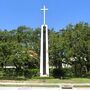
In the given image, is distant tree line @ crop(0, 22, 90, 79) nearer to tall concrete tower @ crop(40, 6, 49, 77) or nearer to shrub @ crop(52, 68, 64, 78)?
shrub @ crop(52, 68, 64, 78)

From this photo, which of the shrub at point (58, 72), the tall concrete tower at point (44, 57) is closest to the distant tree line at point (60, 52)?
the shrub at point (58, 72)

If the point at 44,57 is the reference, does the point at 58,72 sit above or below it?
below

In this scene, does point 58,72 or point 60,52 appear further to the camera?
point 58,72

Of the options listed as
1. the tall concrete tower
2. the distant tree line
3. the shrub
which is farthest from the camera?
the shrub

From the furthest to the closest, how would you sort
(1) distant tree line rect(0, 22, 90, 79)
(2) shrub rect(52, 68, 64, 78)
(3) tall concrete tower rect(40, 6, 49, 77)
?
1. (2) shrub rect(52, 68, 64, 78)
2. (3) tall concrete tower rect(40, 6, 49, 77)
3. (1) distant tree line rect(0, 22, 90, 79)

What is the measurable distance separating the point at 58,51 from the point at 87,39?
4.22 m

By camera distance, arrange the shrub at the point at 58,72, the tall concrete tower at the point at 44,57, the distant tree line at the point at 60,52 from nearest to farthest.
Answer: the distant tree line at the point at 60,52, the tall concrete tower at the point at 44,57, the shrub at the point at 58,72

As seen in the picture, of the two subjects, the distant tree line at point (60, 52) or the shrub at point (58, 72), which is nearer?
the distant tree line at point (60, 52)

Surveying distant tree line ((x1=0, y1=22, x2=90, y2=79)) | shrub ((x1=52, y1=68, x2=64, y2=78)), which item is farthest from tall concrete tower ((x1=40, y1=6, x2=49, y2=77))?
shrub ((x1=52, y1=68, x2=64, y2=78))

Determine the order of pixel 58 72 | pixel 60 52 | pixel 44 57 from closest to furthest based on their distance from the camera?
1. pixel 44 57
2. pixel 60 52
3. pixel 58 72

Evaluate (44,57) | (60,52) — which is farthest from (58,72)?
(44,57)

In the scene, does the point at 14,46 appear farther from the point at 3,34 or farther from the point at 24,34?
the point at 24,34

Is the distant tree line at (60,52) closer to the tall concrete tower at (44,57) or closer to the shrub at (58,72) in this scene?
the shrub at (58,72)

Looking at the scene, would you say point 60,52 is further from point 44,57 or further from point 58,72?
point 58,72
